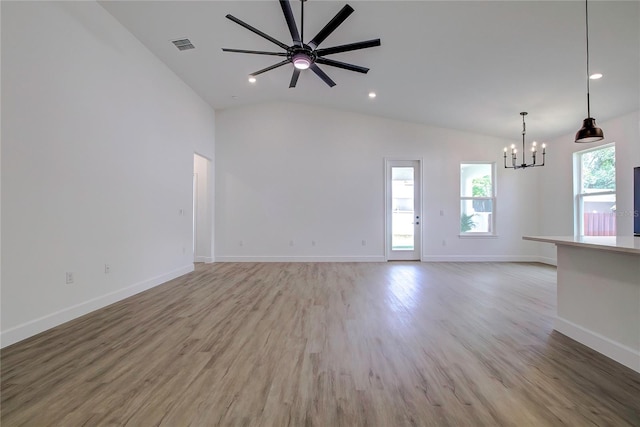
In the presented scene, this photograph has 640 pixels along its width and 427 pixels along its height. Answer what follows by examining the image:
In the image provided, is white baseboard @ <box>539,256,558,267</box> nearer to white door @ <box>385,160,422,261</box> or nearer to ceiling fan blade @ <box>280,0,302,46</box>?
white door @ <box>385,160,422,261</box>

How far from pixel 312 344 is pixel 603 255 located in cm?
247

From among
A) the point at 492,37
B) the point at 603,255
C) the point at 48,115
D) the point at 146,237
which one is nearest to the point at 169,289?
the point at 146,237

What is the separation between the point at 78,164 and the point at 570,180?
26.9ft

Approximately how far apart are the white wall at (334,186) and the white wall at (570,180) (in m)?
0.29

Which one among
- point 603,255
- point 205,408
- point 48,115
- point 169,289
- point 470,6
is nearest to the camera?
point 205,408

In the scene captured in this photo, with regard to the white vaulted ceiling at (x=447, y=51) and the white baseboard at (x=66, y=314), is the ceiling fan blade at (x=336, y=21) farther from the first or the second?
the white baseboard at (x=66, y=314)

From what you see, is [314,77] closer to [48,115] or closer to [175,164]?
[175,164]

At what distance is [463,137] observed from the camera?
6285mm

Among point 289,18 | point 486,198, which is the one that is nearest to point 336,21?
point 289,18

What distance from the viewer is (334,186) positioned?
620cm

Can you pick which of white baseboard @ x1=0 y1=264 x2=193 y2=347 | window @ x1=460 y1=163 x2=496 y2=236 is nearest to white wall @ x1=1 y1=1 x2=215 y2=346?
white baseboard @ x1=0 y1=264 x2=193 y2=347

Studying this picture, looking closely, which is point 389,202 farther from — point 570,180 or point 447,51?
point 570,180

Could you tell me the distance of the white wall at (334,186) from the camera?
20.2 feet

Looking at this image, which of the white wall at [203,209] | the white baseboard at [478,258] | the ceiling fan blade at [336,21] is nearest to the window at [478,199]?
the white baseboard at [478,258]
